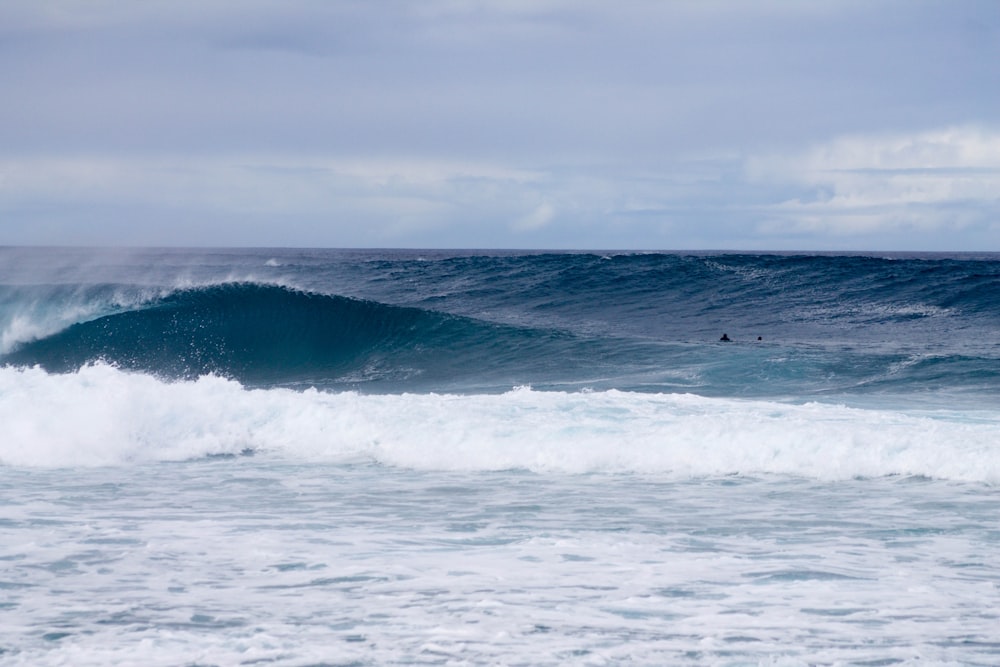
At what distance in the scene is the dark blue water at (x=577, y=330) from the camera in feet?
59.2

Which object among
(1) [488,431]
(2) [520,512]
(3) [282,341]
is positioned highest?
(3) [282,341]

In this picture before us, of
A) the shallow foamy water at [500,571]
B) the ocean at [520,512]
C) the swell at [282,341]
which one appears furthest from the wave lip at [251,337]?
the shallow foamy water at [500,571]

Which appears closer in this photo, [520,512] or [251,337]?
[520,512]

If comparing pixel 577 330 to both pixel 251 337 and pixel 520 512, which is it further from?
pixel 520 512

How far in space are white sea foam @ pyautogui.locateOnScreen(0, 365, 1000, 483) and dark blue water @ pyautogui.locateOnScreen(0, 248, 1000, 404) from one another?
13.5 feet

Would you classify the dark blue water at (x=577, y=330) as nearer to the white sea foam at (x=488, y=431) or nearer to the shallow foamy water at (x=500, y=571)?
the white sea foam at (x=488, y=431)

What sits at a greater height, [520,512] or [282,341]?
[282,341]

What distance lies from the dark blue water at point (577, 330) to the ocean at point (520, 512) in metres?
0.21

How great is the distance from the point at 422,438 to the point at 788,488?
4.10 m

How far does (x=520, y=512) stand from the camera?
27.5ft

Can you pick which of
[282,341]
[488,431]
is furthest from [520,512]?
[282,341]

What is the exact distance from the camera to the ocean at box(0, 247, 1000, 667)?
5422 mm

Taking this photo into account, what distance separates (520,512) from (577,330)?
1632 centimetres

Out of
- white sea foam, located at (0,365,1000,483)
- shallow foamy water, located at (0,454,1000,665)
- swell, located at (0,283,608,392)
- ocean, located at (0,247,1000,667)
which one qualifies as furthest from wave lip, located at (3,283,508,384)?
shallow foamy water, located at (0,454,1000,665)
